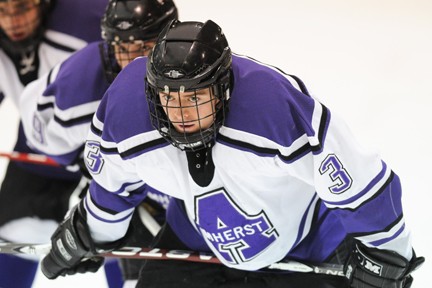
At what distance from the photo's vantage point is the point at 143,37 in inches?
95.2

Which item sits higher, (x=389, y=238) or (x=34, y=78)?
(x=389, y=238)

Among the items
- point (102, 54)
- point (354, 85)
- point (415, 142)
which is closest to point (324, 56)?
point (354, 85)

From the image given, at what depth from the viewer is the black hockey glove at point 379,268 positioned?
1982 mm

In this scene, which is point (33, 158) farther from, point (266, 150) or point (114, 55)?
point (266, 150)

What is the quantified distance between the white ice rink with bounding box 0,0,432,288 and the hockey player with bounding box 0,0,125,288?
26 centimetres

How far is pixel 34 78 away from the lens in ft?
9.63

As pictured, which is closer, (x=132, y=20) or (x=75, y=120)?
(x=132, y=20)

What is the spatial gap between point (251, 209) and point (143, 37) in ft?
2.27

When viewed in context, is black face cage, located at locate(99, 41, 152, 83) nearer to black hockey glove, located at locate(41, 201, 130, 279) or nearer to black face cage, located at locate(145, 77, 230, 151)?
black hockey glove, located at locate(41, 201, 130, 279)

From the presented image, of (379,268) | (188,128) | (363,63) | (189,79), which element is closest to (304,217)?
(379,268)

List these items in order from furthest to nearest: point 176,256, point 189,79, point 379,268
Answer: point 176,256, point 379,268, point 189,79

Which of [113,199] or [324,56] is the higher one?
[113,199]

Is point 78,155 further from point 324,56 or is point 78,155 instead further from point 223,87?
point 324,56

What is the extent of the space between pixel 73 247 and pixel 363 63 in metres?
2.05
